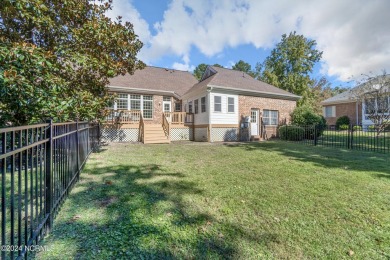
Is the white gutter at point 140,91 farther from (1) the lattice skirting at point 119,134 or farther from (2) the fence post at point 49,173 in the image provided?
(2) the fence post at point 49,173

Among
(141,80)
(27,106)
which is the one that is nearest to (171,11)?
(141,80)

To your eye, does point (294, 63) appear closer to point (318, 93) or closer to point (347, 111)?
point (318, 93)

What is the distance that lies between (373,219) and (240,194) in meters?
2.09

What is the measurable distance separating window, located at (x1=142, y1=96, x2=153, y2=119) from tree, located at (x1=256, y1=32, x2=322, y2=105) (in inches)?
834

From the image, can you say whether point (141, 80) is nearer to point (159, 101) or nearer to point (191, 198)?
point (159, 101)

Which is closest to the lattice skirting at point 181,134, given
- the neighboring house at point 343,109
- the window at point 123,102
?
the window at point 123,102

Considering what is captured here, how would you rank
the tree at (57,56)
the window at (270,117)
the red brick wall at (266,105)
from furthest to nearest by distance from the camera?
1. the window at (270,117)
2. the red brick wall at (266,105)
3. the tree at (57,56)

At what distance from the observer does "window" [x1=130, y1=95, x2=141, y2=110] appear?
15.9 metres

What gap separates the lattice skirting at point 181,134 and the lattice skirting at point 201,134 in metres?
0.68

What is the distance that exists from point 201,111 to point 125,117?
594cm

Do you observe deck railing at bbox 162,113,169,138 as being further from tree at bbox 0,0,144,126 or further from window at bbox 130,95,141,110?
tree at bbox 0,0,144,126

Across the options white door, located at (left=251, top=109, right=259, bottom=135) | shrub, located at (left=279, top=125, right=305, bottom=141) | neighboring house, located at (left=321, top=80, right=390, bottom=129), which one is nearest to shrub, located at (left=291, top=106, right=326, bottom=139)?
shrub, located at (left=279, top=125, right=305, bottom=141)

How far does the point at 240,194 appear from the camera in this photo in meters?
3.99

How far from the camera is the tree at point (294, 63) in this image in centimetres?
2962
